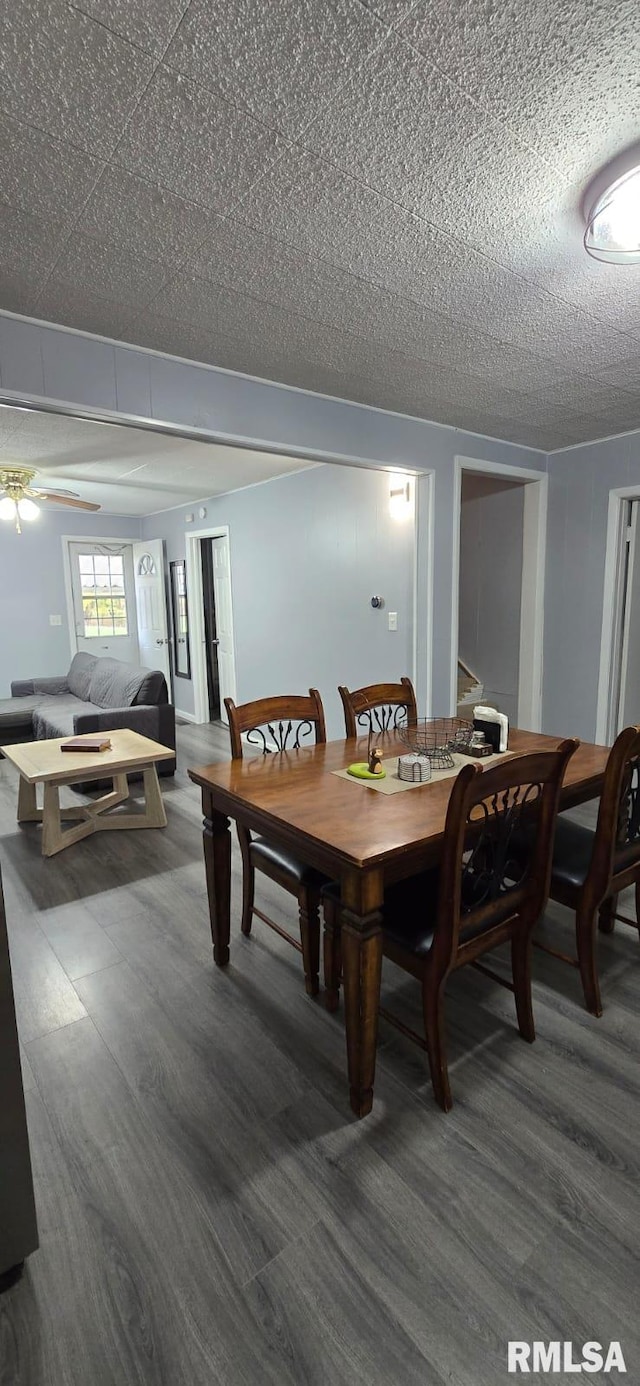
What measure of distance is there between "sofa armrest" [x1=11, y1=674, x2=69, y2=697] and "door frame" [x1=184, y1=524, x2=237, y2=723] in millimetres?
1344

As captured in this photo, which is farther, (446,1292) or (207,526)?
(207,526)

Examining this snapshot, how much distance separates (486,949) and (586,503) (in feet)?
10.9

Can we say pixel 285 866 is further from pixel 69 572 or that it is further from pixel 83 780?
pixel 69 572

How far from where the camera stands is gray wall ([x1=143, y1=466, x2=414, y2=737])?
4031mm

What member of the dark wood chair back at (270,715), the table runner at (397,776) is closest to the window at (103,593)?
the dark wood chair back at (270,715)

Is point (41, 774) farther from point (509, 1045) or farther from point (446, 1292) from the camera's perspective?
point (446, 1292)

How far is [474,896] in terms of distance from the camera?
1.72 metres

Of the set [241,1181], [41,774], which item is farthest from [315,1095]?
[41,774]

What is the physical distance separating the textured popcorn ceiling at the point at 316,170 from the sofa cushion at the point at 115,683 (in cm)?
286

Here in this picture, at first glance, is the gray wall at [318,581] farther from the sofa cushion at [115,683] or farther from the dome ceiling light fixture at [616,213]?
the dome ceiling light fixture at [616,213]

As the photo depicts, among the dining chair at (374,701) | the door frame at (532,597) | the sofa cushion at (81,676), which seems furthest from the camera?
the sofa cushion at (81,676)

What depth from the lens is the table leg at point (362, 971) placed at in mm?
1479

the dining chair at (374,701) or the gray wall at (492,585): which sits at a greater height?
the gray wall at (492,585)

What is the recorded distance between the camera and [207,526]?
596cm
